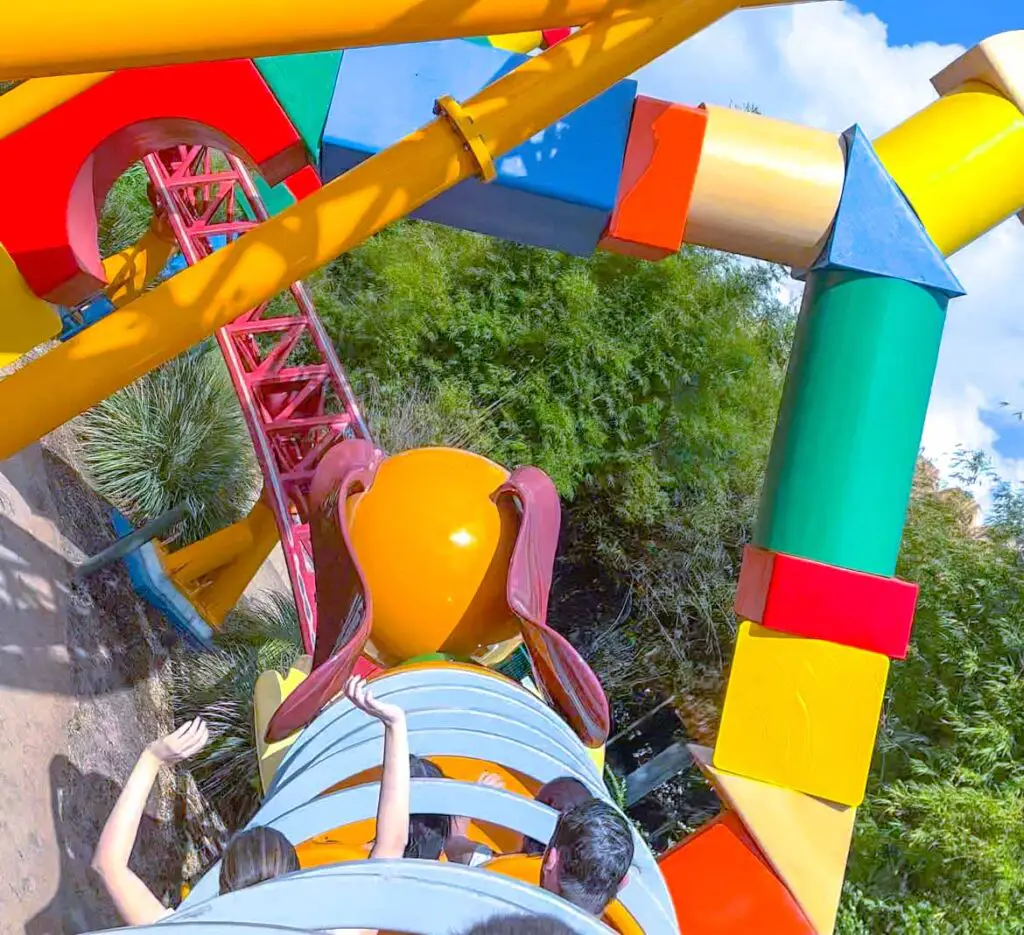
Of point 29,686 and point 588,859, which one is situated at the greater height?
point 588,859

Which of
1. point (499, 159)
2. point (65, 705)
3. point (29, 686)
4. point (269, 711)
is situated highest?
point (499, 159)

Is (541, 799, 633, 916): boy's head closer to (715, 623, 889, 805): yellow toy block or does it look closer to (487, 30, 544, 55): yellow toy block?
(715, 623, 889, 805): yellow toy block

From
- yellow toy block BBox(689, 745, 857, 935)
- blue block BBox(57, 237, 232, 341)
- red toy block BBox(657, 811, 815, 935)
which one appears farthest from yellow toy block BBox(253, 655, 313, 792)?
blue block BBox(57, 237, 232, 341)

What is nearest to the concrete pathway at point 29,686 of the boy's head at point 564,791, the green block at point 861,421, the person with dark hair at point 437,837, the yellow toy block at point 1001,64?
the person with dark hair at point 437,837

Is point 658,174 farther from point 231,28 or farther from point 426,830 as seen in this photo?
point 426,830

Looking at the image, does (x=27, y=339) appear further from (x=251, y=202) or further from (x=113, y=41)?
(x=251, y=202)

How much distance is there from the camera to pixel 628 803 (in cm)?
852

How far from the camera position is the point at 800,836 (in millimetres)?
2816

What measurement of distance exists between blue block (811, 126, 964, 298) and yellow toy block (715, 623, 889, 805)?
1.12 m

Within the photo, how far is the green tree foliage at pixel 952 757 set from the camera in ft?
17.5

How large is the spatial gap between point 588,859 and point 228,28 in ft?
5.29

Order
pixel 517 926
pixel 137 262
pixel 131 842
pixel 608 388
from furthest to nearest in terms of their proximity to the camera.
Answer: pixel 608 388
pixel 137 262
pixel 131 842
pixel 517 926

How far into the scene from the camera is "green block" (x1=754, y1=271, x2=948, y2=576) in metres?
2.75

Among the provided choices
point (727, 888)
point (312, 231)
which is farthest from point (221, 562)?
point (312, 231)
